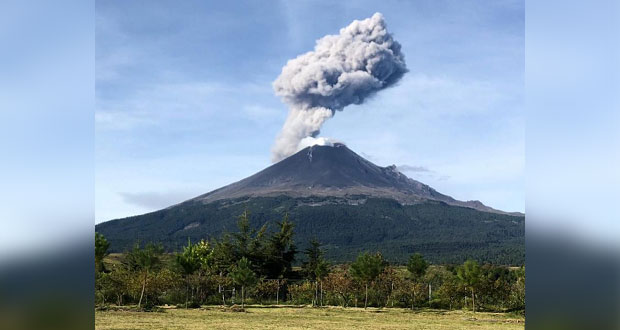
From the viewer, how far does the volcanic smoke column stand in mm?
52531

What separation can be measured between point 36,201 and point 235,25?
43.2m

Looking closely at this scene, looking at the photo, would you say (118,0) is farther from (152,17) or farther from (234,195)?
(234,195)

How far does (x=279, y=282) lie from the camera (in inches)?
789

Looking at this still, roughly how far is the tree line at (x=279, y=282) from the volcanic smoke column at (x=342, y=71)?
33924 mm

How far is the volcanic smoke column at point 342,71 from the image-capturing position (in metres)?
52.5

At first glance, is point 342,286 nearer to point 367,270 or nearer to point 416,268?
point 367,270

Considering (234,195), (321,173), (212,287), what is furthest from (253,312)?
(321,173)

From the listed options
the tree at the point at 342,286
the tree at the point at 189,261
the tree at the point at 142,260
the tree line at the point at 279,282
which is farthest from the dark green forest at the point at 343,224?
the tree at the point at 342,286

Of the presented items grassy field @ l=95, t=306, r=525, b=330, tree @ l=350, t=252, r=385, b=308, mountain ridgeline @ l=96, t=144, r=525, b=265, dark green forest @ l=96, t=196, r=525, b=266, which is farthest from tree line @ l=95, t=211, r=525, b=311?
dark green forest @ l=96, t=196, r=525, b=266

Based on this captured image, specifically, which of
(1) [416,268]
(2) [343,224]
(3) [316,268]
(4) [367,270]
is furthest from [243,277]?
(2) [343,224]

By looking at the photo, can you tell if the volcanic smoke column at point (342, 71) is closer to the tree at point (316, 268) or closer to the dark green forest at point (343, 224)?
the dark green forest at point (343, 224)

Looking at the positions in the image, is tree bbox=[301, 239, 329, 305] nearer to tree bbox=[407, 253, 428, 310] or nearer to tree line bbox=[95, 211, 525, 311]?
tree line bbox=[95, 211, 525, 311]

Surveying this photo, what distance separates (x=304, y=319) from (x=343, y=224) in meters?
39.6

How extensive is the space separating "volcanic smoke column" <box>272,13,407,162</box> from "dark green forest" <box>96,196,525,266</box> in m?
9.53
